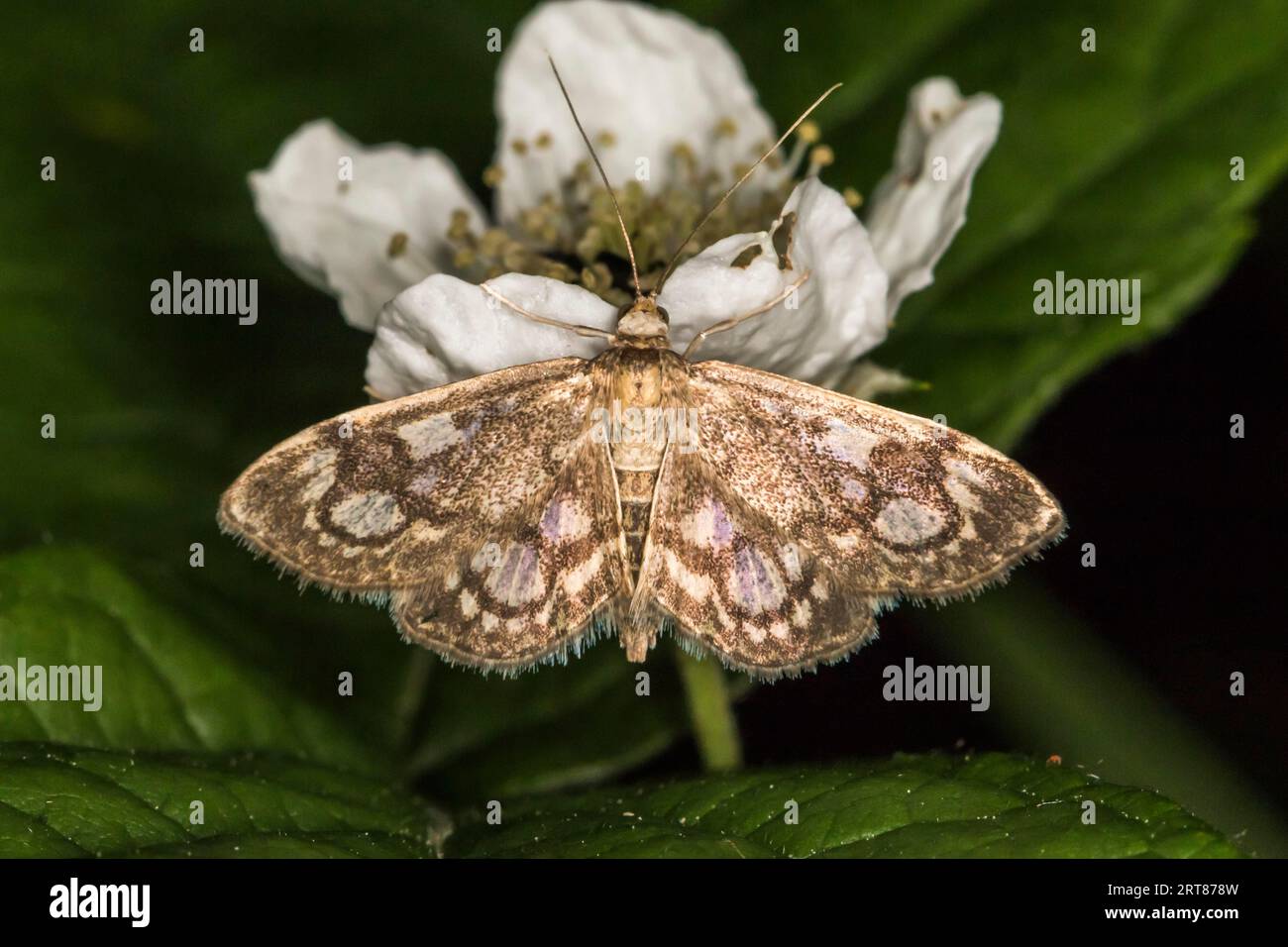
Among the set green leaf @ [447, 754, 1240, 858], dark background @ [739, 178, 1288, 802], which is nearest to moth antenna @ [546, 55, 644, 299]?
green leaf @ [447, 754, 1240, 858]

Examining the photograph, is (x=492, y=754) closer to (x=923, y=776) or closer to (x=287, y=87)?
(x=923, y=776)

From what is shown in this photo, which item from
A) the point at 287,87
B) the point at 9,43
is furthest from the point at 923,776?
the point at 9,43

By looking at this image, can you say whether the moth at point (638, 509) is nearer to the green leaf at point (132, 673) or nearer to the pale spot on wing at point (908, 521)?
the pale spot on wing at point (908, 521)

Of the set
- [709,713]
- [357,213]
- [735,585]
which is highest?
[357,213]

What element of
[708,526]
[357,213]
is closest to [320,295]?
[357,213]

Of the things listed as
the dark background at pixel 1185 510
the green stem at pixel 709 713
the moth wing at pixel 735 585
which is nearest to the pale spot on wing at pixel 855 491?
the moth wing at pixel 735 585

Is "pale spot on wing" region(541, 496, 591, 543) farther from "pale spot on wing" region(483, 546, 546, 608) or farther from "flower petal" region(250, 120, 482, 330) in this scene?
"flower petal" region(250, 120, 482, 330)

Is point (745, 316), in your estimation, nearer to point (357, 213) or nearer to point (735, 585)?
point (735, 585)
